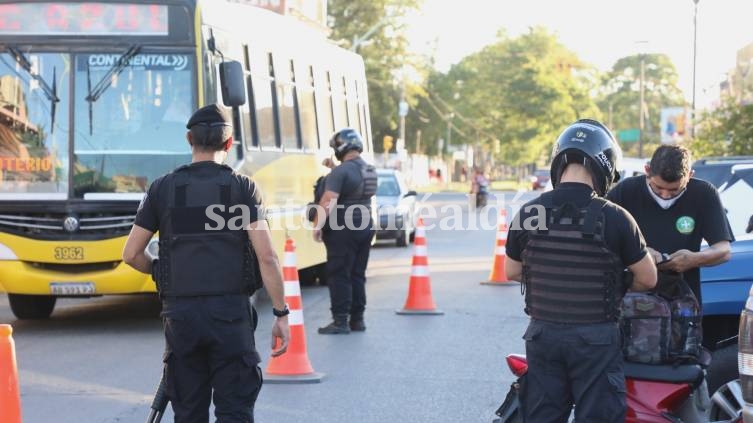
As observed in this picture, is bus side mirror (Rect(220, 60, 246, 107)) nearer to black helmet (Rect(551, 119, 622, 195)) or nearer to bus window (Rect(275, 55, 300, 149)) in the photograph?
bus window (Rect(275, 55, 300, 149))

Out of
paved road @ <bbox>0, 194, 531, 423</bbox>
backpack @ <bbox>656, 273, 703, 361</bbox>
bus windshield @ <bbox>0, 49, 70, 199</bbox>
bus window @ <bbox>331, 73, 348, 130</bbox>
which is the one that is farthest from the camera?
bus window @ <bbox>331, 73, 348, 130</bbox>

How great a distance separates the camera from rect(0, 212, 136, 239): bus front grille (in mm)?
11914

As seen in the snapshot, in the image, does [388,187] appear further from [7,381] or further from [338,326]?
[7,381]

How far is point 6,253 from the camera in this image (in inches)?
470

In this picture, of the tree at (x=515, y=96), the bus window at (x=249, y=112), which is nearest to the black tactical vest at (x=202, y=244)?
the bus window at (x=249, y=112)

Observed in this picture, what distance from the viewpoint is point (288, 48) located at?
15516 millimetres

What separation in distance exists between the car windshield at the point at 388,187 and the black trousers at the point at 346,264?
13.1 metres

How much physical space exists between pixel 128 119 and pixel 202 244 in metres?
6.79

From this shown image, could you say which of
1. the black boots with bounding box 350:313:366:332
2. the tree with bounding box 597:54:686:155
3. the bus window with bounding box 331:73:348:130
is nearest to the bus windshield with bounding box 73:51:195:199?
the black boots with bounding box 350:313:366:332

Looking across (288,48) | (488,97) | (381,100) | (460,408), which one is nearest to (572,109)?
(488,97)

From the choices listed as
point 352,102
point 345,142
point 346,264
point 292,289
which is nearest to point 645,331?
point 292,289

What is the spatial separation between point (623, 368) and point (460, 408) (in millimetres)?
3150

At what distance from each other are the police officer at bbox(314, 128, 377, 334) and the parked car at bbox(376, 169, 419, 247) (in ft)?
40.3

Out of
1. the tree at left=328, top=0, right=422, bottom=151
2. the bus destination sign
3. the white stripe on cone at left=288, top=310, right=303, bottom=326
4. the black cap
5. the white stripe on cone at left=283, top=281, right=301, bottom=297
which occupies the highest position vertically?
the tree at left=328, top=0, right=422, bottom=151
